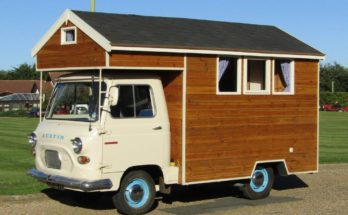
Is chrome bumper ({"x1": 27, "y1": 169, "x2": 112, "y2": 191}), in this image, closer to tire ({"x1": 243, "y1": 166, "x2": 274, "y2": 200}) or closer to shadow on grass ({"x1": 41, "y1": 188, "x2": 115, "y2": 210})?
shadow on grass ({"x1": 41, "y1": 188, "x2": 115, "y2": 210})

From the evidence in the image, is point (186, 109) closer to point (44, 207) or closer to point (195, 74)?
point (195, 74)

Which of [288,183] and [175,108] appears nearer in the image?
[175,108]

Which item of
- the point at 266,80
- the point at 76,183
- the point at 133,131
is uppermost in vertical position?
the point at 266,80

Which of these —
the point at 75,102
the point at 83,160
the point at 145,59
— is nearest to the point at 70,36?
the point at 75,102

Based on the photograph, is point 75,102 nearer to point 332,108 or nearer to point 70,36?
point 70,36

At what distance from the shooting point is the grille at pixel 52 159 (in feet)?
32.8

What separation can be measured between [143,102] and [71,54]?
54.9 inches

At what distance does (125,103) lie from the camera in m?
10.1

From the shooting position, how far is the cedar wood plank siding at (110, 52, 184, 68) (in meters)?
9.66

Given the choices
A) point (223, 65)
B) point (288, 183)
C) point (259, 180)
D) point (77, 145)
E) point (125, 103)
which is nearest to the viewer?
point (77, 145)

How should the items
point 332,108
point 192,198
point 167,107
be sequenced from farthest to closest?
point 332,108 < point 192,198 < point 167,107

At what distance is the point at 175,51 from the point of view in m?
10.3

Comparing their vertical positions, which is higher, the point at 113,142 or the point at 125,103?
the point at 125,103

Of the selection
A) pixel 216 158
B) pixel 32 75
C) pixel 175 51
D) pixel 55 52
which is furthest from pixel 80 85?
pixel 32 75
